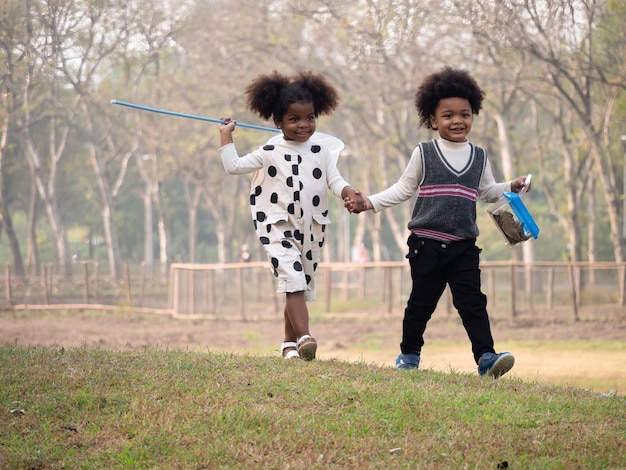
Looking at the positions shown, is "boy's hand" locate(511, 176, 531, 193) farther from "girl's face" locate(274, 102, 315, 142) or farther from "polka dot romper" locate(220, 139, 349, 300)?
"girl's face" locate(274, 102, 315, 142)

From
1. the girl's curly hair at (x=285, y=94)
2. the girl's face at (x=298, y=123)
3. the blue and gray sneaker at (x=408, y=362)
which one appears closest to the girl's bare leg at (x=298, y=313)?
the blue and gray sneaker at (x=408, y=362)

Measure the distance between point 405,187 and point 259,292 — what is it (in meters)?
22.5

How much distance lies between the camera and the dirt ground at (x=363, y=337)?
45.6ft

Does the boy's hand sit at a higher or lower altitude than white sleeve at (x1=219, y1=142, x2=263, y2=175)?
lower

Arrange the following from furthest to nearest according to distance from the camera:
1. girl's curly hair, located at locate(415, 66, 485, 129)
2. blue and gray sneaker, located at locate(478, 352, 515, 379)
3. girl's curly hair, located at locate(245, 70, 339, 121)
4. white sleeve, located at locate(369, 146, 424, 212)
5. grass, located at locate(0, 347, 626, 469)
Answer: girl's curly hair, located at locate(245, 70, 339, 121), girl's curly hair, located at locate(415, 66, 485, 129), white sleeve, located at locate(369, 146, 424, 212), blue and gray sneaker, located at locate(478, 352, 515, 379), grass, located at locate(0, 347, 626, 469)

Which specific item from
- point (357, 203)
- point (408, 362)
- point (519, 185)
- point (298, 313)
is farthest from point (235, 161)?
point (519, 185)

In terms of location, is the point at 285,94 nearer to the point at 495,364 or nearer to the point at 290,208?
the point at 290,208

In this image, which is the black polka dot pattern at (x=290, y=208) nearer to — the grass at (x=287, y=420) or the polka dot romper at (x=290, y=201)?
the polka dot romper at (x=290, y=201)

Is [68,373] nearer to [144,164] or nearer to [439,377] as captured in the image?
[439,377]

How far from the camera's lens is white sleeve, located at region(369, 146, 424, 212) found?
293 inches

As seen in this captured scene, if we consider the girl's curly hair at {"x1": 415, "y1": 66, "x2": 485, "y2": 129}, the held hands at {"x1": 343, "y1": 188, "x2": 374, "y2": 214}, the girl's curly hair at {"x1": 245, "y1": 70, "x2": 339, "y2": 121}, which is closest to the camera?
the held hands at {"x1": 343, "y1": 188, "x2": 374, "y2": 214}

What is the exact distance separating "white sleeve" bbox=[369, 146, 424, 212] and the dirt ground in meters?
4.54

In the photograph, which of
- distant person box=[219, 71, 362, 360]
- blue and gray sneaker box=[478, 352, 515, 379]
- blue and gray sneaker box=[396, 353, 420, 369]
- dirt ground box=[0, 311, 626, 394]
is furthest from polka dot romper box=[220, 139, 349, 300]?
dirt ground box=[0, 311, 626, 394]

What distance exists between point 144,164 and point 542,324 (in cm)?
2226
